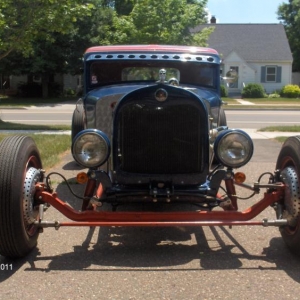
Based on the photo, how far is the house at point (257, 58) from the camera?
37.8 m

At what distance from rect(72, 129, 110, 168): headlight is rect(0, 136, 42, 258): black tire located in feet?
1.52

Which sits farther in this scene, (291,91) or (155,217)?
(291,91)

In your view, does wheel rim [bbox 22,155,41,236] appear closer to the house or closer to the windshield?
the windshield

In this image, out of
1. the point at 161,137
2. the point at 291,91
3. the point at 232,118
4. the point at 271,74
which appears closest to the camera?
the point at 161,137

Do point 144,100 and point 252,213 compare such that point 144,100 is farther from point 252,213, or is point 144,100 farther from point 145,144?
point 252,213

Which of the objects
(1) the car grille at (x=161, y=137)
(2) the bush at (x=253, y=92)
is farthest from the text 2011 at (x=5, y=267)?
(2) the bush at (x=253, y=92)

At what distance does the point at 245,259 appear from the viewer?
15.9ft

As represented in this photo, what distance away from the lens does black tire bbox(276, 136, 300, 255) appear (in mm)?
4750

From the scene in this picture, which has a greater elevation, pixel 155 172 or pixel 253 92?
pixel 155 172

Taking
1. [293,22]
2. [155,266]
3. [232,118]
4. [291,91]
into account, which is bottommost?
[232,118]

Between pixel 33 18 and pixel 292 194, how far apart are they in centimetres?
1182

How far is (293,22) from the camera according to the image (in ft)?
163

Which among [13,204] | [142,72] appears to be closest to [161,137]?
[13,204]

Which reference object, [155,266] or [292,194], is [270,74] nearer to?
[292,194]
